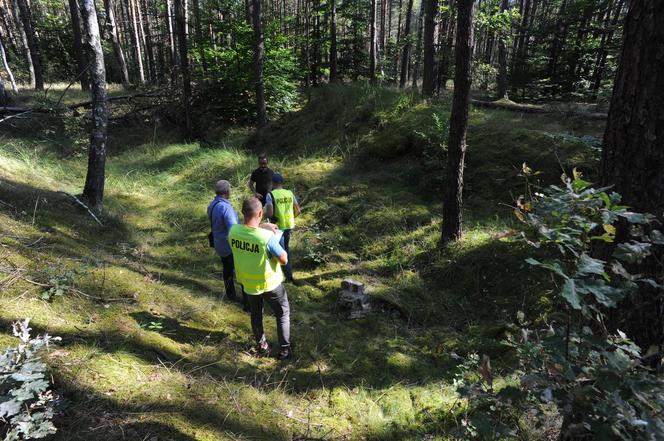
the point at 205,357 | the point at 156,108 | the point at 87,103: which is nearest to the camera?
the point at 205,357

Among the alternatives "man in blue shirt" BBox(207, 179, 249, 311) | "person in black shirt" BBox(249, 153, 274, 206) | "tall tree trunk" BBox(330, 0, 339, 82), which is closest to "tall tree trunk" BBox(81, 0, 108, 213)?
"person in black shirt" BBox(249, 153, 274, 206)

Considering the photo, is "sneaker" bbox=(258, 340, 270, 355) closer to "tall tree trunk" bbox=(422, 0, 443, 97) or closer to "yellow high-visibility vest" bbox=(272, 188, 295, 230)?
"yellow high-visibility vest" bbox=(272, 188, 295, 230)

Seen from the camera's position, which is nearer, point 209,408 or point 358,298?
point 209,408

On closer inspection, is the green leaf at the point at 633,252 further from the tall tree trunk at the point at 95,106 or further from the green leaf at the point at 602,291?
the tall tree trunk at the point at 95,106

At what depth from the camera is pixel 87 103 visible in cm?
1549

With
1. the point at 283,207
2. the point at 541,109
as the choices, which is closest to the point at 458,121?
the point at 283,207

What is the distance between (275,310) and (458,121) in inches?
172

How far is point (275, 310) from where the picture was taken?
4.25 meters

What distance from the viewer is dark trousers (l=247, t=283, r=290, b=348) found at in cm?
416

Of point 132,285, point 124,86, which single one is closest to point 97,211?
point 132,285

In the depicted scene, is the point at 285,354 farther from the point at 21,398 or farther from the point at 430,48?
the point at 430,48

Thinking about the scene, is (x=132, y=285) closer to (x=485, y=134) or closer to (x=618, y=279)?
(x=618, y=279)

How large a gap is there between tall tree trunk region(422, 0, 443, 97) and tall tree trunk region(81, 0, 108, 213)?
28.0 ft

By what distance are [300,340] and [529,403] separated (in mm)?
3282
